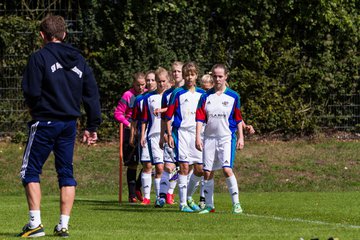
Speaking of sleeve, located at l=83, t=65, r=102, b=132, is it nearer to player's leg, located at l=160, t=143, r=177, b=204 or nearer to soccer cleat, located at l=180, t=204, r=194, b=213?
soccer cleat, located at l=180, t=204, r=194, b=213

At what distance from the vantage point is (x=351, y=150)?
2320 cm

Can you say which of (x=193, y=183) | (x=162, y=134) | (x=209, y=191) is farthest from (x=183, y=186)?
(x=162, y=134)

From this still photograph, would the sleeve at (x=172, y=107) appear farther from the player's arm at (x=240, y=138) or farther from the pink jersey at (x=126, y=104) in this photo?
the pink jersey at (x=126, y=104)

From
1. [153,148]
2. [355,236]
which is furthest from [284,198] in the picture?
[355,236]

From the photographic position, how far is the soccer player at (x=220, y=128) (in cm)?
1411

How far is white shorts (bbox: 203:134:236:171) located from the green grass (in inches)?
27.6

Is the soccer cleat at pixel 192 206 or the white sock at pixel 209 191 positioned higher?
the white sock at pixel 209 191

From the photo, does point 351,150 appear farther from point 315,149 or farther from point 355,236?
point 355,236

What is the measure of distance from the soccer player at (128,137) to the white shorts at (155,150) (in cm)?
110

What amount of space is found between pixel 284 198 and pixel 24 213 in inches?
203

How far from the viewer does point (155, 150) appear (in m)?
16.3

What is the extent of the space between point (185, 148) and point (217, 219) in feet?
7.89

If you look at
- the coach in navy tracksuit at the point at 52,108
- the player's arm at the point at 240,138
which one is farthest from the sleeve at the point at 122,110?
the coach in navy tracksuit at the point at 52,108

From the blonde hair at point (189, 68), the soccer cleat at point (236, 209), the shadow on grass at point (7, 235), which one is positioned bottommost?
the soccer cleat at point (236, 209)
